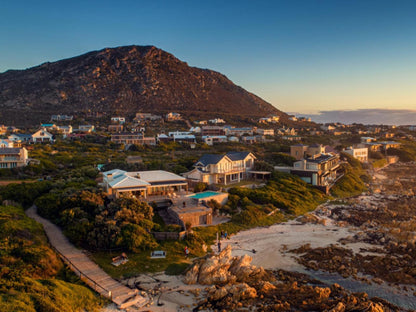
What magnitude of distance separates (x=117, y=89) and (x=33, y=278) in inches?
5081

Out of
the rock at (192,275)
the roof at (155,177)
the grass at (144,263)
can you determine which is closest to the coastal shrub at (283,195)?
the roof at (155,177)

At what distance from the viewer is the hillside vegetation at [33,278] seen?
12.0 meters

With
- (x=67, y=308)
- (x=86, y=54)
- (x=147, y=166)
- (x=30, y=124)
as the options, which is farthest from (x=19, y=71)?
(x=67, y=308)

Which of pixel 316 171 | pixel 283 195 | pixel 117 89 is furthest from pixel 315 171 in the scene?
pixel 117 89

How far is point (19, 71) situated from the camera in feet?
528

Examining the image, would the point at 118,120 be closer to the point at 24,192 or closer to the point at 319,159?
the point at 319,159

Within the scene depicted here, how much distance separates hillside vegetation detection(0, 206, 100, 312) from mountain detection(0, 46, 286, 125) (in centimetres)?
9231

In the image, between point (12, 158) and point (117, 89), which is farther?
point (117, 89)

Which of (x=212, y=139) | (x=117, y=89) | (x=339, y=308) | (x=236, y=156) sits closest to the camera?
(x=339, y=308)

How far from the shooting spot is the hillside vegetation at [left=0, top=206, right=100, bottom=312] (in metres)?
12.0

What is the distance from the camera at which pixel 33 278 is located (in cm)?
1423

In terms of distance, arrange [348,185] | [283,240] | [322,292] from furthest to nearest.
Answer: [348,185], [283,240], [322,292]

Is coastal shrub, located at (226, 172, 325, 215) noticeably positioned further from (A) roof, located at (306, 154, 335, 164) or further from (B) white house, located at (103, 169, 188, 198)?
(B) white house, located at (103, 169, 188, 198)

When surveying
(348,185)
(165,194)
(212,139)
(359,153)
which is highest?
(212,139)
